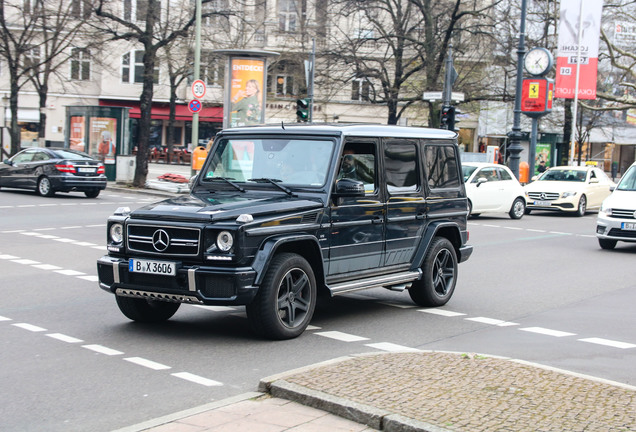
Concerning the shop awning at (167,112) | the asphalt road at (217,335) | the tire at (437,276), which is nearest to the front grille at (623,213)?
the asphalt road at (217,335)

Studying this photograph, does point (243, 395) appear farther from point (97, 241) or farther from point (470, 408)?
point (97, 241)

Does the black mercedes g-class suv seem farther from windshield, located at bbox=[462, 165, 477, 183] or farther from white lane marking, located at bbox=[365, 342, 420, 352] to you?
windshield, located at bbox=[462, 165, 477, 183]

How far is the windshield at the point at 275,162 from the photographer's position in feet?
27.9

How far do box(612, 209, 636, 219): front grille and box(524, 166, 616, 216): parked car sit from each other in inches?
409

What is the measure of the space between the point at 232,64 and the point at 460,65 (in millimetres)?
12743

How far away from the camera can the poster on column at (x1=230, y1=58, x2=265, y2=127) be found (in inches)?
1103

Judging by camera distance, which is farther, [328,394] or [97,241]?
[97,241]

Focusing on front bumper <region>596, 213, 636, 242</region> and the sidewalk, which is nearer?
the sidewalk

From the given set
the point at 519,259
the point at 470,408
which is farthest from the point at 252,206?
the point at 519,259

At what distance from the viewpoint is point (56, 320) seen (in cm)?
866

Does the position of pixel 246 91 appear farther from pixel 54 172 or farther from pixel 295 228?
pixel 295 228

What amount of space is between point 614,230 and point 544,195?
35.1 ft

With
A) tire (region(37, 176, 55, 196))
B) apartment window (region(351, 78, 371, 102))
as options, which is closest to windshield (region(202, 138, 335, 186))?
tire (region(37, 176, 55, 196))

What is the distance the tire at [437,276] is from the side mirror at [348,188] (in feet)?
6.07
